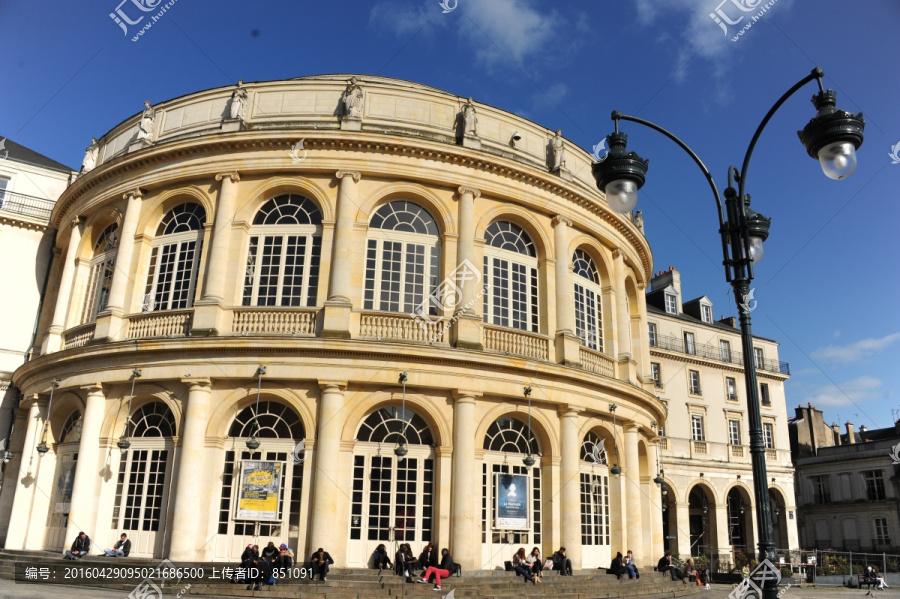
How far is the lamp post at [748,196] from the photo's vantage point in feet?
26.2

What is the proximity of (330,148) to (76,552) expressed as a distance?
13466mm

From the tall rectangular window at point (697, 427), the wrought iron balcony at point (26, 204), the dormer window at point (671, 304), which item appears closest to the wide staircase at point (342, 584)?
the wrought iron balcony at point (26, 204)

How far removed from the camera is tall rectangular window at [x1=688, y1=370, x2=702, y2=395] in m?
45.8

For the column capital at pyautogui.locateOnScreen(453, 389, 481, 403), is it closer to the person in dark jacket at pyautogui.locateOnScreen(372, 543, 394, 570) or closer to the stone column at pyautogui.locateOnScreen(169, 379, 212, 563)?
the person in dark jacket at pyautogui.locateOnScreen(372, 543, 394, 570)

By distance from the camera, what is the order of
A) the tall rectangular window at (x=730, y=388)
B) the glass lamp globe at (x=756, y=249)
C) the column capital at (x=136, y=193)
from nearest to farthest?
the glass lamp globe at (x=756, y=249) < the column capital at (x=136, y=193) < the tall rectangular window at (x=730, y=388)

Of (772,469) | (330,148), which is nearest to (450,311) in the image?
(330,148)

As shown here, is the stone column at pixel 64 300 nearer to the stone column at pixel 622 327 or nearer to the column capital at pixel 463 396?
the column capital at pixel 463 396

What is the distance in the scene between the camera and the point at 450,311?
69.3ft

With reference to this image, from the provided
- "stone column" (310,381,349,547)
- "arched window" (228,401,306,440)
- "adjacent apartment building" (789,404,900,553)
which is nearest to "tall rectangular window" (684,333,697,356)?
"adjacent apartment building" (789,404,900,553)

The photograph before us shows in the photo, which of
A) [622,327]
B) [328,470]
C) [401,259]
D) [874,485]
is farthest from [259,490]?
[874,485]

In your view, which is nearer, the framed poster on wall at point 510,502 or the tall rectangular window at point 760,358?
the framed poster on wall at point 510,502

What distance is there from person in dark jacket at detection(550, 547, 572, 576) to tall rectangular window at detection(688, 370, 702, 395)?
28383mm

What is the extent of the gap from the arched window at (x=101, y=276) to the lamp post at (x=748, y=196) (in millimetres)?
19174

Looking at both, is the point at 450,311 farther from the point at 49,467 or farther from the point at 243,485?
the point at 49,467
